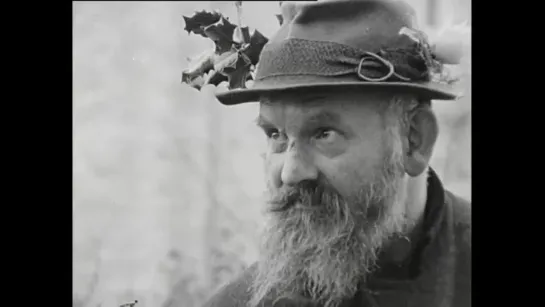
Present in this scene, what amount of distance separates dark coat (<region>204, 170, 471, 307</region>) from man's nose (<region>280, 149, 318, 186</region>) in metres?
0.30

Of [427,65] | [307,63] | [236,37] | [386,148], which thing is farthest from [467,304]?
[236,37]

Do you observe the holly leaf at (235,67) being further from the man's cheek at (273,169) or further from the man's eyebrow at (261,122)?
the man's cheek at (273,169)

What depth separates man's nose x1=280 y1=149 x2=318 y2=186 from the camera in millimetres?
1591

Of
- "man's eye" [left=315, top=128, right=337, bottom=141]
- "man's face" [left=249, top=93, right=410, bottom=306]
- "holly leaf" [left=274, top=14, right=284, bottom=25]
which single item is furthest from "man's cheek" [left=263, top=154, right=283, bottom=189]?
"holly leaf" [left=274, top=14, right=284, bottom=25]

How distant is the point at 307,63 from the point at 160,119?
0.44 meters

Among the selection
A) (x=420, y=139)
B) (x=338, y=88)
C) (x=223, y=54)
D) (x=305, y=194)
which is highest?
(x=223, y=54)

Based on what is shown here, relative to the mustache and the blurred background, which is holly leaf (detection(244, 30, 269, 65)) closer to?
the blurred background

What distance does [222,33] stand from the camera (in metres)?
1.72

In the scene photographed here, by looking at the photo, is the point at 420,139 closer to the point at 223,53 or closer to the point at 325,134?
the point at 325,134

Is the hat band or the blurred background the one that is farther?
the blurred background

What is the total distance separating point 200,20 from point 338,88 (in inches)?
16.6

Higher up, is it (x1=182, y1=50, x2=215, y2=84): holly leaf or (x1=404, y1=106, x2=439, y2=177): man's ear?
(x1=182, y1=50, x2=215, y2=84): holly leaf

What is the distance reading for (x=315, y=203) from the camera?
5.30 ft

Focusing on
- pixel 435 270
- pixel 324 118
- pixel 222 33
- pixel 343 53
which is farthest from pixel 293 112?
pixel 435 270
